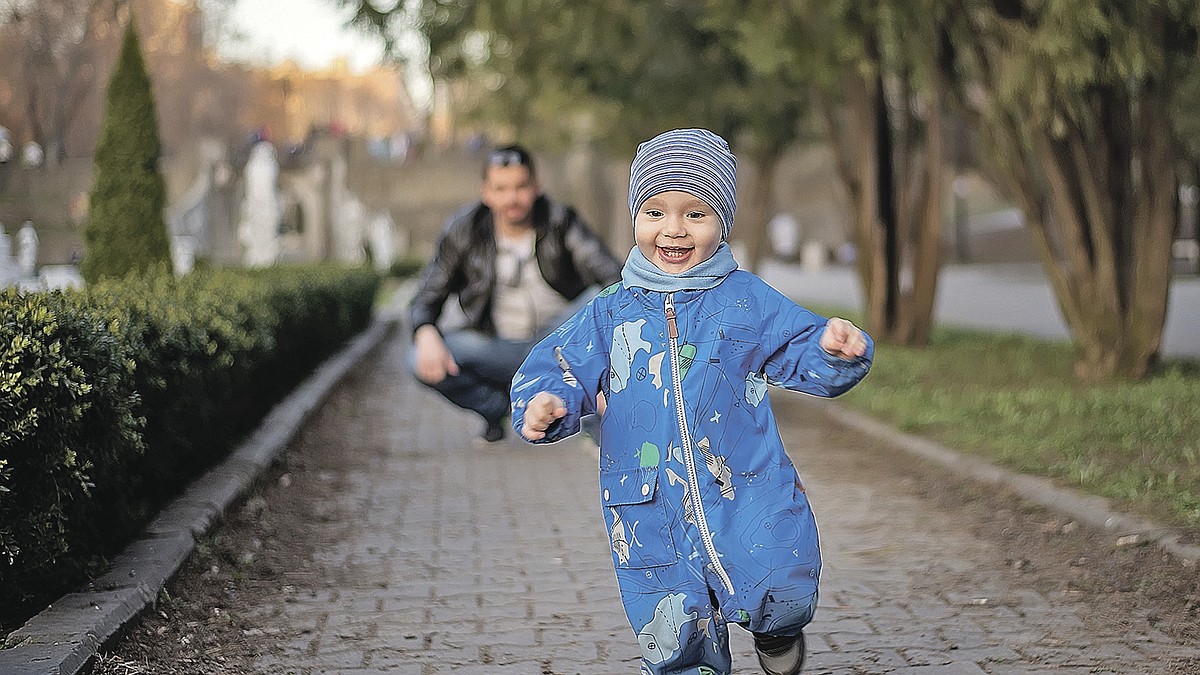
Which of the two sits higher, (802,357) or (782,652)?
(802,357)

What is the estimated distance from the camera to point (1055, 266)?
454 inches

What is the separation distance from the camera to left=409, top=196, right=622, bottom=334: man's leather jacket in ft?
27.3

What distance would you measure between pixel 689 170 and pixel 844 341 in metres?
0.56

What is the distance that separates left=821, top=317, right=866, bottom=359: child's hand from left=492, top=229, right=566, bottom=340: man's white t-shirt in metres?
5.19

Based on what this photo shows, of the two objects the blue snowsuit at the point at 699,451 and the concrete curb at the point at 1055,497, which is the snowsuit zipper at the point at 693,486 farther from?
the concrete curb at the point at 1055,497

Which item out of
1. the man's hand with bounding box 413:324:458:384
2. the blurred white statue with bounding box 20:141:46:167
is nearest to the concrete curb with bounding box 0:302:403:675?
the man's hand with bounding box 413:324:458:384

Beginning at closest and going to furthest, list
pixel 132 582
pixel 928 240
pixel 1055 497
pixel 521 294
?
pixel 132 582 → pixel 1055 497 → pixel 521 294 → pixel 928 240

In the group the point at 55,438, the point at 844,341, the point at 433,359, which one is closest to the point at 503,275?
the point at 433,359

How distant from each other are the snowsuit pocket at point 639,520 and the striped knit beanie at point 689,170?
666mm

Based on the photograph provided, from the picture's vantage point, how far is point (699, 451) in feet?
11.3

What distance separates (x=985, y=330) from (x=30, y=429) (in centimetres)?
1556

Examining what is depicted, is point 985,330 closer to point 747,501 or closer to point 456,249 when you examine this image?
point 456,249

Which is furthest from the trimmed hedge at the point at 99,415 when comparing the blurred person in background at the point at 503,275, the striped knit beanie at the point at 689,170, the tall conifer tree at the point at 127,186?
the tall conifer tree at the point at 127,186

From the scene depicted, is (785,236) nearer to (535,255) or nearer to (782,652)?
(535,255)
